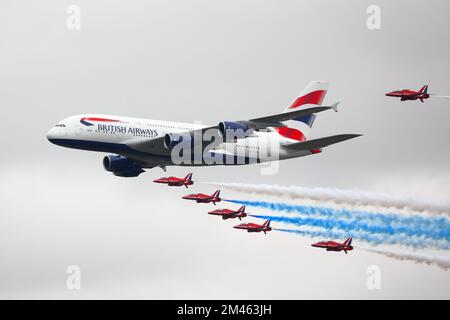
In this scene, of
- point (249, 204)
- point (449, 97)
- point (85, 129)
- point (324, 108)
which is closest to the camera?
point (449, 97)

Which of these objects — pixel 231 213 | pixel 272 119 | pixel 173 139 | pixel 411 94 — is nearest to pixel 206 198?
pixel 231 213

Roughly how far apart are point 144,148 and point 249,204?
11.7m

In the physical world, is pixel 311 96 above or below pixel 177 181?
above

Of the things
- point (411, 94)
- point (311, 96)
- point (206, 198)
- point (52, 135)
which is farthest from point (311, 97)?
point (411, 94)

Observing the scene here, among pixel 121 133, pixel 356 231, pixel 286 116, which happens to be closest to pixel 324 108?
pixel 286 116

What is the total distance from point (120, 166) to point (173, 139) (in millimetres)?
8440

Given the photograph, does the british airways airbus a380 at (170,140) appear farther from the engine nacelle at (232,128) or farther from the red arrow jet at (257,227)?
the red arrow jet at (257,227)

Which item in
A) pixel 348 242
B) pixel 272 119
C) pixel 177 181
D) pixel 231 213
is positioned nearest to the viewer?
pixel 272 119

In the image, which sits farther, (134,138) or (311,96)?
(311,96)

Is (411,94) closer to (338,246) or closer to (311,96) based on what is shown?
(338,246)

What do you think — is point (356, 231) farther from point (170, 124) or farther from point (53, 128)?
point (53, 128)

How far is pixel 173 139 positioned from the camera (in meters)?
Answer: 97.9

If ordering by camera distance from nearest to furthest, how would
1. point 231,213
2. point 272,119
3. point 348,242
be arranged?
1. point 272,119
2. point 348,242
3. point 231,213

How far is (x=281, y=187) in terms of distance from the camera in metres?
100
